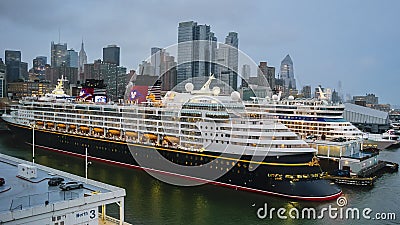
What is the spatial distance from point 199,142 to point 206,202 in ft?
16.8

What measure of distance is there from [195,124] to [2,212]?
15413 millimetres

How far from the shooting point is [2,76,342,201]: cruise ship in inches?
797

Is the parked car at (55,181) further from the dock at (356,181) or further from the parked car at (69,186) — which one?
the dock at (356,181)

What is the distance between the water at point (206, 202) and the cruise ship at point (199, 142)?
0.86m

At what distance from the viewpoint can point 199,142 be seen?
77.4ft

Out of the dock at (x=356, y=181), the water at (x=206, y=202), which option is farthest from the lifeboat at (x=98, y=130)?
the dock at (x=356, y=181)

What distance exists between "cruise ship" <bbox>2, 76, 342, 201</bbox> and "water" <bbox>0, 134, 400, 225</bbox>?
0.86m

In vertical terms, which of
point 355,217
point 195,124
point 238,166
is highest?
point 195,124

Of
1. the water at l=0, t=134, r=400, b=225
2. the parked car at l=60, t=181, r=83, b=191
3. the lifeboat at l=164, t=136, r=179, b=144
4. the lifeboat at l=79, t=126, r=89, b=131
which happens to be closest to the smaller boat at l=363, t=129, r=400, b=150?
the water at l=0, t=134, r=400, b=225

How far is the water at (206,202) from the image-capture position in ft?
55.6

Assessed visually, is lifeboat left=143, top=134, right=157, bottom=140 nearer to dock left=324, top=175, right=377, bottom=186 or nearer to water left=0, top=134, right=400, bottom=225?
water left=0, top=134, right=400, bottom=225

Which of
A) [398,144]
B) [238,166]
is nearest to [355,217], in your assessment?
[238,166]

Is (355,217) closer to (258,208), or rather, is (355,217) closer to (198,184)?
(258,208)

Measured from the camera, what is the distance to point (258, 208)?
18.4 m
